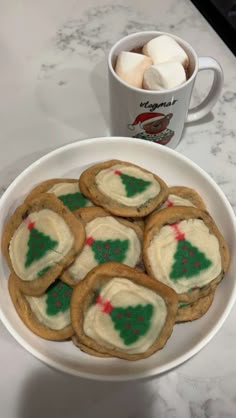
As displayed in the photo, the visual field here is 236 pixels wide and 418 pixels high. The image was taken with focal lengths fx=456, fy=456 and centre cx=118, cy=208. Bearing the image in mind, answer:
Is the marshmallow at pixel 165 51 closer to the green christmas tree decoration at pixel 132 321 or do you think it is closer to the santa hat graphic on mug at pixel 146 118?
the santa hat graphic on mug at pixel 146 118

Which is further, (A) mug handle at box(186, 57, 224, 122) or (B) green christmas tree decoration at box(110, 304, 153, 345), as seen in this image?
(A) mug handle at box(186, 57, 224, 122)

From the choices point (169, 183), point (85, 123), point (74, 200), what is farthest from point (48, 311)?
point (85, 123)

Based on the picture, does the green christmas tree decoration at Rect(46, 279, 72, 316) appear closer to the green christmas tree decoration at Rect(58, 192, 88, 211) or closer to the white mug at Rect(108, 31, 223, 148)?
the green christmas tree decoration at Rect(58, 192, 88, 211)

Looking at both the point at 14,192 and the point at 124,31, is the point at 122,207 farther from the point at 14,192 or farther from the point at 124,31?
the point at 124,31

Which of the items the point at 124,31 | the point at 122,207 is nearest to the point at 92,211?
the point at 122,207

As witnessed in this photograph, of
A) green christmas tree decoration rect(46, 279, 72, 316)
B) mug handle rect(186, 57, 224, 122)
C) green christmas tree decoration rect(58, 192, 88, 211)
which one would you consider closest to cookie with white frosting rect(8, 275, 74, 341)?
green christmas tree decoration rect(46, 279, 72, 316)

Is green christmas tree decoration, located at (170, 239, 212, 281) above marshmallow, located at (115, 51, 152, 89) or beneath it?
beneath
